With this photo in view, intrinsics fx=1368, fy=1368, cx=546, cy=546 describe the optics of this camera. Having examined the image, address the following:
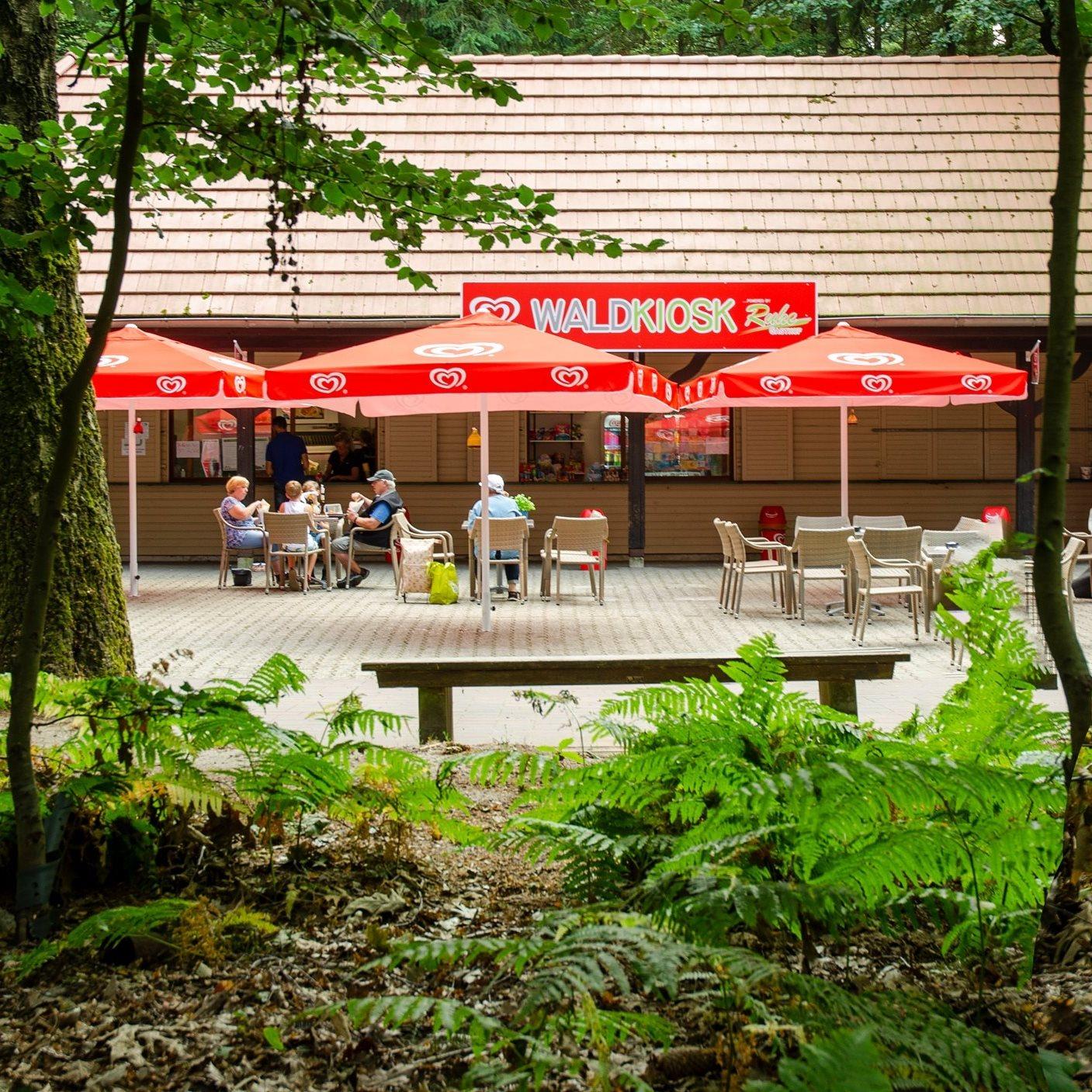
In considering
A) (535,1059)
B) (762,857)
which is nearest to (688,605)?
(762,857)

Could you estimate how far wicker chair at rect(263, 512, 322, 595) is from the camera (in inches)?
559

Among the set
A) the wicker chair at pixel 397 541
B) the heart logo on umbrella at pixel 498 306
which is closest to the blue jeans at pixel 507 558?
the wicker chair at pixel 397 541

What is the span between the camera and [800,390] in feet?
41.4

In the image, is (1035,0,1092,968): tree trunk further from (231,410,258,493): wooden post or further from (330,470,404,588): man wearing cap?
(231,410,258,493): wooden post

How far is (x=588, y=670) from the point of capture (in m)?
5.67

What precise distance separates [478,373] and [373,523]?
498 centimetres

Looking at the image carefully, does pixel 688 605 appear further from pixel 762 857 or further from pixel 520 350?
pixel 762 857

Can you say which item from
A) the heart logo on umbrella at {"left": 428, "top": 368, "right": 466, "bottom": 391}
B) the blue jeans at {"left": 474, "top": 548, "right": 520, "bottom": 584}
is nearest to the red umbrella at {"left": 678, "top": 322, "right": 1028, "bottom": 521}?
the blue jeans at {"left": 474, "top": 548, "right": 520, "bottom": 584}

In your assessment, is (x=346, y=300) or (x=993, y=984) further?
(x=346, y=300)

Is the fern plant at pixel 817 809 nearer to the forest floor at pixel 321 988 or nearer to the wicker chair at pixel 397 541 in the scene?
the forest floor at pixel 321 988

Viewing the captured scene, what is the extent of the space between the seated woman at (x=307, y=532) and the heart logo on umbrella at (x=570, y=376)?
476 cm

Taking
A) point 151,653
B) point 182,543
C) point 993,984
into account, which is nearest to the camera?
point 993,984

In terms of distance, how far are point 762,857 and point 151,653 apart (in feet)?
24.0

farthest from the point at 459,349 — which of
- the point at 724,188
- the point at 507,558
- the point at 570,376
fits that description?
the point at 724,188
